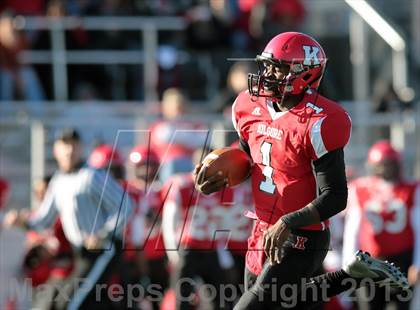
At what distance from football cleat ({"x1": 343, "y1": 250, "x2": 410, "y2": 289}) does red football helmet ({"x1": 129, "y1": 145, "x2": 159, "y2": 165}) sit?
2995mm

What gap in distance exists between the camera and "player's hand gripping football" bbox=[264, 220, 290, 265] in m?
5.70

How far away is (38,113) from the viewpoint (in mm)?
10539

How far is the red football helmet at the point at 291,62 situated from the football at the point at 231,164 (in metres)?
0.37

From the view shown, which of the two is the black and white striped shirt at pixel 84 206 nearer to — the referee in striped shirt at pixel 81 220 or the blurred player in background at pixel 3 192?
the referee in striped shirt at pixel 81 220

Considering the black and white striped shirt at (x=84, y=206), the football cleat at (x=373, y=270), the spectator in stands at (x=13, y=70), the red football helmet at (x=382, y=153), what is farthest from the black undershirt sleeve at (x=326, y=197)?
the spectator in stands at (x=13, y=70)

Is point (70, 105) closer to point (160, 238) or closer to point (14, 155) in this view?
point (14, 155)

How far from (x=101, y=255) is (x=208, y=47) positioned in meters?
3.46

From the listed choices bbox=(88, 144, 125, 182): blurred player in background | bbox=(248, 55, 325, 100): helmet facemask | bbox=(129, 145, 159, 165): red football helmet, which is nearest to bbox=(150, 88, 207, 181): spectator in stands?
bbox=(129, 145, 159, 165): red football helmet

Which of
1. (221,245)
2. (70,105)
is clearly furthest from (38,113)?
(221,245)

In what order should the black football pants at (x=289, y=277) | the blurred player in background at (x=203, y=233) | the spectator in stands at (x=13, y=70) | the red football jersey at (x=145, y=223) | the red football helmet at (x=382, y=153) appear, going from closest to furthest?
the black football pants at (x=289, y=277)
the blurred player in background at (x=203, y=233)
the red football jersey at (x=145, y=223)
the red football helmet at (x=382, y=153)
the spectator in stands at (x=13, y=70)

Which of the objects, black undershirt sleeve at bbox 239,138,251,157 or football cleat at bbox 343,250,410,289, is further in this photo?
black undershirt sleeve at bbox 239,138,251,157

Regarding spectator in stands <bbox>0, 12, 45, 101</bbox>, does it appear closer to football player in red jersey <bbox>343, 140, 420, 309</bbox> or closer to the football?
football player in red jersey <bbox>343, 140, 420, 309</bbox>

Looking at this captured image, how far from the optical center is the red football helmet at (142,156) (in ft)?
29.1

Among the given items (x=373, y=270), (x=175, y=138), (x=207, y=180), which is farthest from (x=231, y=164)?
(x=175, y=138)
